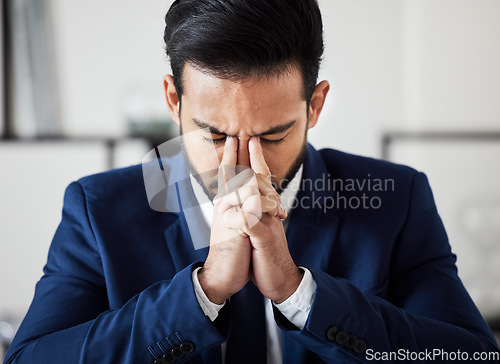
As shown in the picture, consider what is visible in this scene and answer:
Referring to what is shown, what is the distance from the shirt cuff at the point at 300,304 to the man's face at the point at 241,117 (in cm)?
27

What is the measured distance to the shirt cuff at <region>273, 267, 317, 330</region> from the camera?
1.01 m

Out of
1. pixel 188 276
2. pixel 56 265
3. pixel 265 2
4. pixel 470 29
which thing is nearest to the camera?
pixel 188 276

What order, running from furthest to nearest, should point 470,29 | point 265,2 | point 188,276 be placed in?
point 470,29 < point 265,2 < point 188,276

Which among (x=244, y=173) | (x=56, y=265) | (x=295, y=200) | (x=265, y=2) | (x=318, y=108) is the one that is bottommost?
(x=56, y=265)

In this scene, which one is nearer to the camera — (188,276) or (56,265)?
(188,276)

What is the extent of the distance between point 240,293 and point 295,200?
255mm

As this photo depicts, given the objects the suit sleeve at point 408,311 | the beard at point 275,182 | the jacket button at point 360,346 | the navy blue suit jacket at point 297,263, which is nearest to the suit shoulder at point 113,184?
the navy blue suit jacket at point 297,263

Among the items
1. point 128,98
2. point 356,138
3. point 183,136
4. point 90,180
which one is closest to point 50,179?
point 128,98

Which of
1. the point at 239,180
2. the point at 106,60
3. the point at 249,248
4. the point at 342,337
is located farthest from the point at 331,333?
the point at 106,60

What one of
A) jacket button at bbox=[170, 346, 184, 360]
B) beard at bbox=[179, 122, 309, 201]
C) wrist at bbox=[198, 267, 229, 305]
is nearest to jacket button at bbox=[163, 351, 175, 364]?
jacket button at bbox=[170, 346, 184, 360]

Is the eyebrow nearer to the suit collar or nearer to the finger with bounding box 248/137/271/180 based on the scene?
the finger with bounding box 248/137/271/180

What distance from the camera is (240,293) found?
3.92 feet

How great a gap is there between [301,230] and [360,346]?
1.02 ft

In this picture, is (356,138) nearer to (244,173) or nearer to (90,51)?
(90,51)
